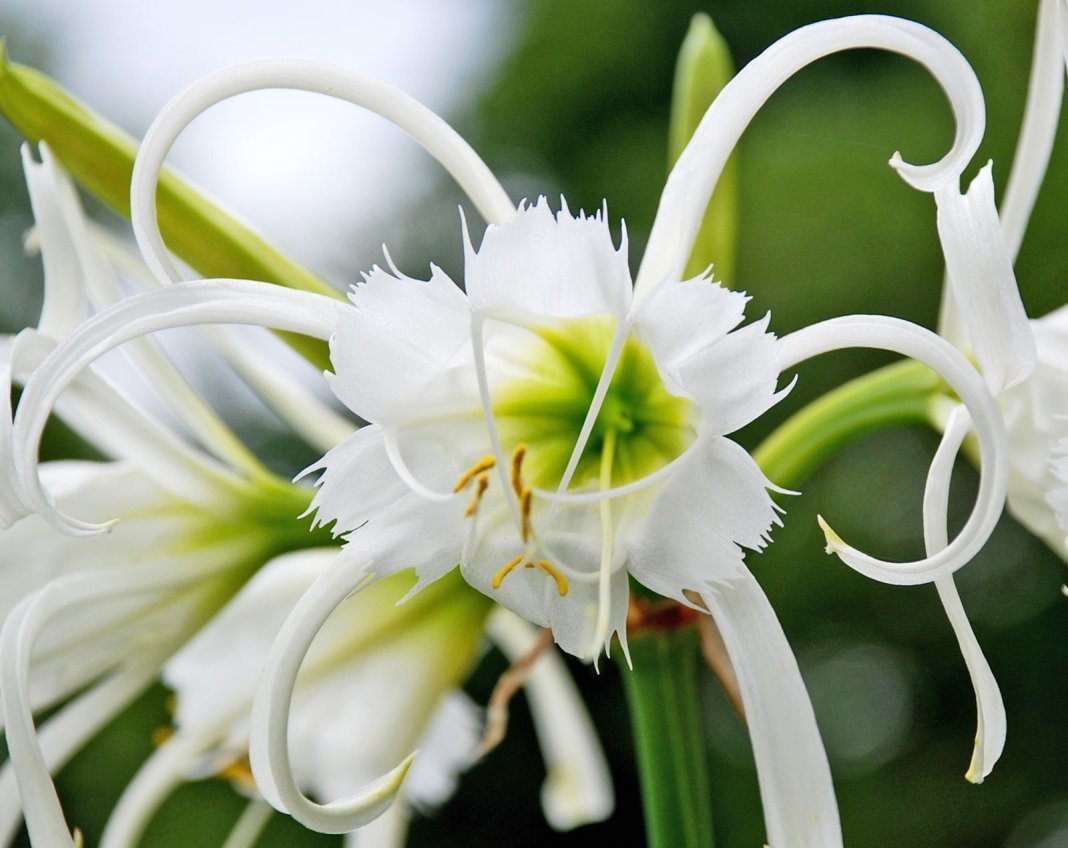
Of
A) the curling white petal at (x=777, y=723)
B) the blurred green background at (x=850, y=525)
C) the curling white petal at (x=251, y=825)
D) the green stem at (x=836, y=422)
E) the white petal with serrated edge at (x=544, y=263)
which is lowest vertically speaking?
the curling white petal at (x=777, y=723)

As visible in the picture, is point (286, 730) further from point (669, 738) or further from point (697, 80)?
point (697, 80)

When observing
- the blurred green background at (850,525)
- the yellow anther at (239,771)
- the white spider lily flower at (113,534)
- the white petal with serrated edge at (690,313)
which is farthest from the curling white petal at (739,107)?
the blurred green background at (850,525)

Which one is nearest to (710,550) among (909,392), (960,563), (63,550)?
(960,563)

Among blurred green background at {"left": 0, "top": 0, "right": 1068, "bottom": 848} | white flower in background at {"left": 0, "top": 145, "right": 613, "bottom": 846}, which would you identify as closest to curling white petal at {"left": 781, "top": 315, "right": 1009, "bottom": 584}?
white flower in background at {"left": 0, "top": 145, "right": 613, "bottom": 846}

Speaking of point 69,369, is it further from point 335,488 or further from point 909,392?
point 909,392

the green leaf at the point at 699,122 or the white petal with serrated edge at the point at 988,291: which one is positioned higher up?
the green leaf at the point at 699,122

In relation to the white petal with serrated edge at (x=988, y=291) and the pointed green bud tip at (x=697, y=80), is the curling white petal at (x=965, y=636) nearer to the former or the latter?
the white petal with serrated edge at (x=988, y=291)

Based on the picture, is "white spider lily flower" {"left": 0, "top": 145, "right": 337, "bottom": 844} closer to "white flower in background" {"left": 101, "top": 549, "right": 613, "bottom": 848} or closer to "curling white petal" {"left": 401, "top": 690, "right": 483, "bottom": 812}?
"white flower in background" {"left": 101, "top": 549, "right": 613, "bottom": 848}
